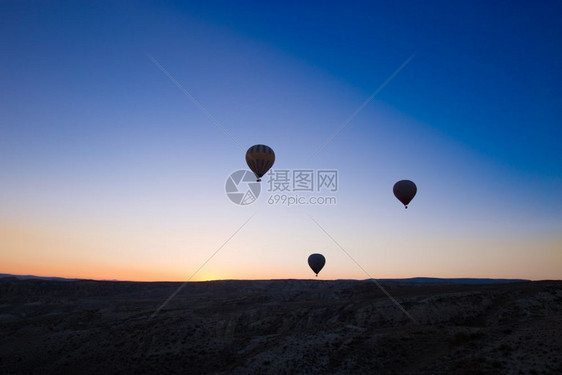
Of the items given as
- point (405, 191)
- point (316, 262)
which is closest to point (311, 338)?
point (405, 191)

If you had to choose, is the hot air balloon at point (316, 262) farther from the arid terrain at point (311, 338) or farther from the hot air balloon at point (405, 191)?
the hot air balloon at point (405, 191)

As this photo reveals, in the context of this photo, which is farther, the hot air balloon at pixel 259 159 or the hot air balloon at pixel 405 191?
the hot air balloon at pixel 405 191

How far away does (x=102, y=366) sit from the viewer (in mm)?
35156

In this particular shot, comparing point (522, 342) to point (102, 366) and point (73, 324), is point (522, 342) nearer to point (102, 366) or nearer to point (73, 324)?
point (102, 366)

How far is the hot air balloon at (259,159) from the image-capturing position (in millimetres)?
41719

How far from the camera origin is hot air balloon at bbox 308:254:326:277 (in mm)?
54938

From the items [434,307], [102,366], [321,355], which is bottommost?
[102,366]

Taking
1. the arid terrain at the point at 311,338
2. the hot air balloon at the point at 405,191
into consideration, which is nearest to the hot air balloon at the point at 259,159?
the hot air balloon at the point at 405,191

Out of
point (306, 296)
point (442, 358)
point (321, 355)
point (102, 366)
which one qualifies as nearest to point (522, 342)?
point (442, 358)

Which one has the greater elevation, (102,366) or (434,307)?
(434,307)

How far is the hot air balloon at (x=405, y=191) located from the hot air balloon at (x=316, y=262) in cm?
1779

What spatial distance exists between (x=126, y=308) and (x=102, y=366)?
80.2 feet

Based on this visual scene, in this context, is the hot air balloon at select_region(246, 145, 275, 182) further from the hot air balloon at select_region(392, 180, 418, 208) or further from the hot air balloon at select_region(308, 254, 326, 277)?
the hot air balloon at select_region(308, 254, 326, 277)

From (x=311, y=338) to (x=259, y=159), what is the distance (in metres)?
20.3
